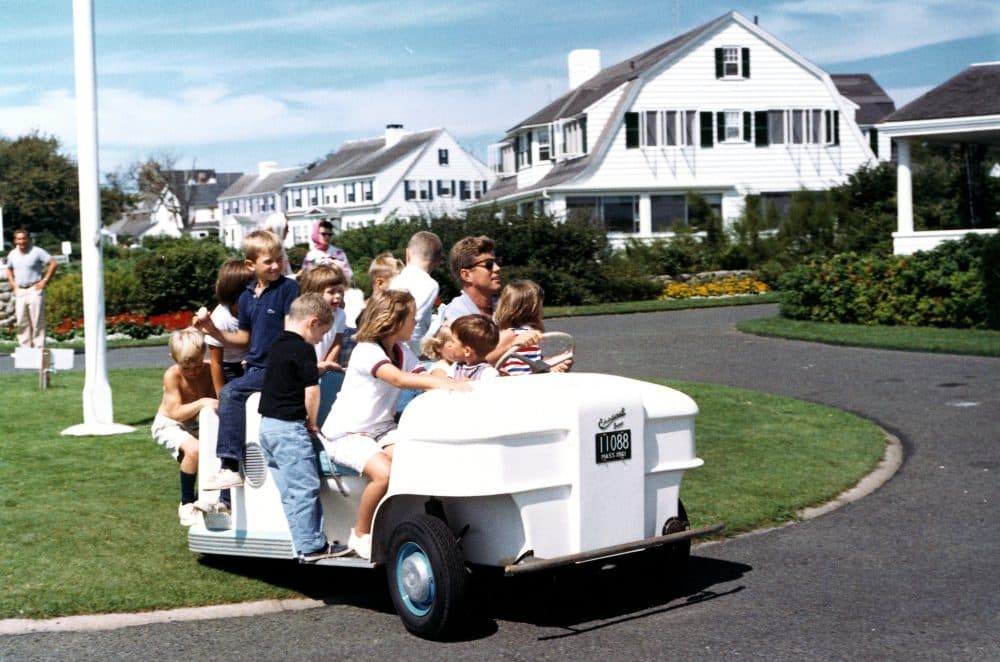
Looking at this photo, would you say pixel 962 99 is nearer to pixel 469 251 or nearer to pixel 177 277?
pixel 177 277

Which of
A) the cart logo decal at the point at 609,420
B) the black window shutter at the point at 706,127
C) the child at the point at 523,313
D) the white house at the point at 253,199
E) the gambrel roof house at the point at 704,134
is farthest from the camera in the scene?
the white house at the point at 253,199

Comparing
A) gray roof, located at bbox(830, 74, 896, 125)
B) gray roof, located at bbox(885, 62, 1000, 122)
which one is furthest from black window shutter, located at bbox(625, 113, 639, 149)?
gray roof, located at bbox(885, 62, 1000, 122)

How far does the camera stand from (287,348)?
667 cm

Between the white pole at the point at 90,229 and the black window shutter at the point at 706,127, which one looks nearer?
the white pole at the point at 90,229

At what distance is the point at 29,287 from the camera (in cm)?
2012

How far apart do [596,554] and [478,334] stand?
53.0 inches

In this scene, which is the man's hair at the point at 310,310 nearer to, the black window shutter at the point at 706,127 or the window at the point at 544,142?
the black window shutter at the point at 706,127

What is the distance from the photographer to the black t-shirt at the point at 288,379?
6625 mm

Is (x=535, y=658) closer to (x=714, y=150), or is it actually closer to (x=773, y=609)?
(x=773, y=609)

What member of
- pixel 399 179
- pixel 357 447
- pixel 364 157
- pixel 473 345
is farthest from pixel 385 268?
pixel 364 157

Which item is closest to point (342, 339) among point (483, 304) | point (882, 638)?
point (483, 304)

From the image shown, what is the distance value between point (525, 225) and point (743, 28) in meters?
21.5

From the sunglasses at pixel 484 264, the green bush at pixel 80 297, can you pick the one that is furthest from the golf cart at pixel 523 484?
the green bush at pixel 80 297

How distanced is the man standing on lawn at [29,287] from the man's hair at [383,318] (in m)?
14.7
